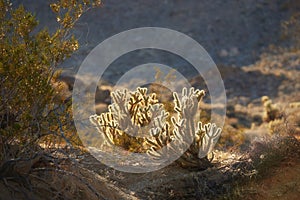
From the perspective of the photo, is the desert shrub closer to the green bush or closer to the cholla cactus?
the green bush

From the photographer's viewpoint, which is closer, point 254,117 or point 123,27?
point 254,117

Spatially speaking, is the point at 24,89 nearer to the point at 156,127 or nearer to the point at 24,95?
the point at 24,95

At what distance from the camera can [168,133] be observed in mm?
6281

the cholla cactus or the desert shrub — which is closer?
the desert shrub

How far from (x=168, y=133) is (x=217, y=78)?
11.3 m

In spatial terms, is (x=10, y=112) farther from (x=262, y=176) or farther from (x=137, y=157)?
(x=262, y=176)

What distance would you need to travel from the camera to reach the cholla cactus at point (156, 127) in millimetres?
6176

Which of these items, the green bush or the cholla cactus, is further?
the cholla cactus

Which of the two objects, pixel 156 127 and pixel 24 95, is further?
pixel 156 127

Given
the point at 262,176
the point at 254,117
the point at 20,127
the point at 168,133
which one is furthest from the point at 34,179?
the point at 254,117

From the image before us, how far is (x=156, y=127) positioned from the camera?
6.40 metres

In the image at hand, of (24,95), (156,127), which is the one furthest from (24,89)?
Result: (156,127)

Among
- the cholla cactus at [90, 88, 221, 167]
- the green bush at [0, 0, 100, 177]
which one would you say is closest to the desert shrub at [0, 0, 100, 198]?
the green bush at [0, 0, 100, 177]

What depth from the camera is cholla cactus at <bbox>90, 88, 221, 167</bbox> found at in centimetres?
618
